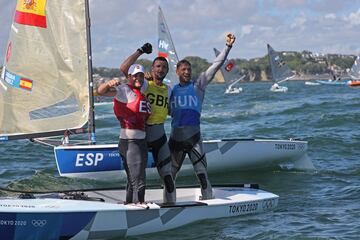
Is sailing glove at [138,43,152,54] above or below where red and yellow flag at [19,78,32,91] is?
above

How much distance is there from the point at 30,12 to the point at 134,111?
13.0ft

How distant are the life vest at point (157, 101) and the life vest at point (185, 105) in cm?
32

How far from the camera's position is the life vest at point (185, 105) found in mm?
7551

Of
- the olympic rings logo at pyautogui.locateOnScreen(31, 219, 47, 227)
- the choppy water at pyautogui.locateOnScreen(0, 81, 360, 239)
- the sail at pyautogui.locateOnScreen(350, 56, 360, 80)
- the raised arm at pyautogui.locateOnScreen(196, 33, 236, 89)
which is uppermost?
the sail at pyautogui.locateOnScreen(350, 56, 360, 80)

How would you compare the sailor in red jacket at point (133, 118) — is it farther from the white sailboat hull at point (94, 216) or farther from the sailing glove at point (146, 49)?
the white sailboat hull at point (94, 216)

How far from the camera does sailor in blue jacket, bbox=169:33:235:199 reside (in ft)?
24.8

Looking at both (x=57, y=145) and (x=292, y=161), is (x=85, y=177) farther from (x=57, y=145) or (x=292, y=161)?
(x=292, y=161)

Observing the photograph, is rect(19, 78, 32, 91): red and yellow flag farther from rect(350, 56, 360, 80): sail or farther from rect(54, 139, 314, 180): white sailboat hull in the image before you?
rect(350, 56, 360, 80): sail

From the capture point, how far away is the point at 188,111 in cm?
763

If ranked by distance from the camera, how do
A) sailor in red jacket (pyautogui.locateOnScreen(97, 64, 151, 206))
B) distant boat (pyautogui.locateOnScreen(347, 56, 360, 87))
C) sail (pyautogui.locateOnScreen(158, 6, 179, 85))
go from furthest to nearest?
distant boat (pyautogui.locateOnScreen(347, 56, 360, 87)) → sail (pyautogui.locateOnScreen(158, 6, 179, 85)) → sailor in red jacket (pyautogui.locateOnScreen(97, 64, 151, 206))

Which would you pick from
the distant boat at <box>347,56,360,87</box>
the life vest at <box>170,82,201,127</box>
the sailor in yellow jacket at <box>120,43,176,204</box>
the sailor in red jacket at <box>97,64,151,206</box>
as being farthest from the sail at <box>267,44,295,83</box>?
the sailor in red jacket at <box>97,64,151,206</box>

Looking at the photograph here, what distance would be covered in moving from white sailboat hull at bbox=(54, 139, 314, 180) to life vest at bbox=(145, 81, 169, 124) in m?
3.79

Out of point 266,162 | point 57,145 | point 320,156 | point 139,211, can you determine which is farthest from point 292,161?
point 139,211

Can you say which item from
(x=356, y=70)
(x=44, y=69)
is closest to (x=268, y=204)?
(x=44, y=69)
